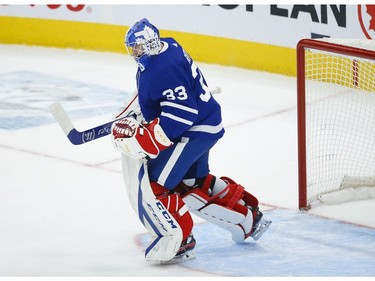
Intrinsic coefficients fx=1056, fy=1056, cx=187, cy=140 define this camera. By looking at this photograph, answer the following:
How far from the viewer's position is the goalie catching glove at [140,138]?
12.0 ft

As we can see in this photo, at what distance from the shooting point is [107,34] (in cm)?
762

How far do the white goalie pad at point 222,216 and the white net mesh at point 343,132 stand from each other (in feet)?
1.95

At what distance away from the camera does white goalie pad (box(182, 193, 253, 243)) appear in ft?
13.0

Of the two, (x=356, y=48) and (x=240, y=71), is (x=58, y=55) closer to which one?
(x=240, y=71)

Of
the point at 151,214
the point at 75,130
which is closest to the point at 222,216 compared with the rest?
the point at 151,214

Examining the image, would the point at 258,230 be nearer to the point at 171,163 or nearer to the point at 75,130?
the point at 171,163

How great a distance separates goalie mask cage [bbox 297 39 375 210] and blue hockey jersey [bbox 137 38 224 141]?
2.71 ft

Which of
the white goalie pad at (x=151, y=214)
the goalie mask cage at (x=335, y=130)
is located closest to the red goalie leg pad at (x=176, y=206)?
the white goalie pad at (x=151, y=214)

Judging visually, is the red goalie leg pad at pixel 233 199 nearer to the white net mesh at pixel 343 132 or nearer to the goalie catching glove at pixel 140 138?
the goalie catching glove at pixel 140 138

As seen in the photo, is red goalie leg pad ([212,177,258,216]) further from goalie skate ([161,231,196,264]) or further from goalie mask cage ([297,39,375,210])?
goalie mask cage ([297,39,375,210])

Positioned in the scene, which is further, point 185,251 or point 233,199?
point 233,199

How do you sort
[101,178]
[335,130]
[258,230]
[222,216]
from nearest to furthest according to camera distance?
[222,216]
[258,230]
[335,130]
[101,178]

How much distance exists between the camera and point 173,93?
3.67m

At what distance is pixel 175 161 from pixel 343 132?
1.22 meters
